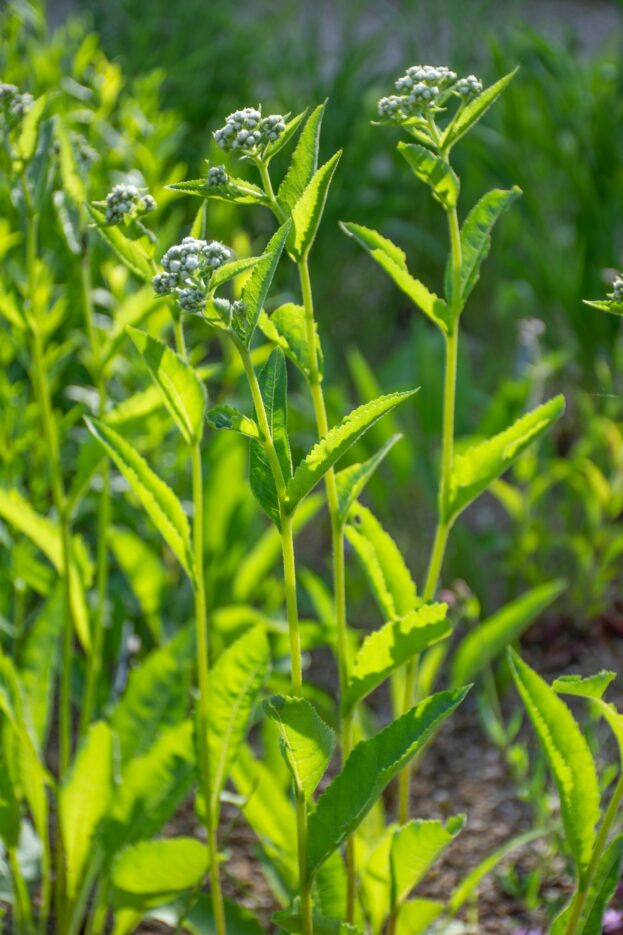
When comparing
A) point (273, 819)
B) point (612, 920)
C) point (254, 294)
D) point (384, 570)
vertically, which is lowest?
point (612, 920)

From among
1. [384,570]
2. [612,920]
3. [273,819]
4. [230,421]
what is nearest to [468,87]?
[230,421]

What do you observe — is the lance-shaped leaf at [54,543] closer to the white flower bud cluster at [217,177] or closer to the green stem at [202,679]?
the green stem at [202,679]

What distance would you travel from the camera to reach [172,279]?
89 cm

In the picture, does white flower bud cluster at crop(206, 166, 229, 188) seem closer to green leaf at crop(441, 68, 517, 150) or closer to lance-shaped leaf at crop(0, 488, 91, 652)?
green leaf at crop(441, 68, 517, 150)

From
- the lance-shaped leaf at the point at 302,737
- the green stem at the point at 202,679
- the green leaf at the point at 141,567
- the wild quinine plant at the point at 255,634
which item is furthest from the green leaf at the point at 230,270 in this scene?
the green leaf at the point at 141,567

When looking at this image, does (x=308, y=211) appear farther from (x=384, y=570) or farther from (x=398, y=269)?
(x=384, y=570)

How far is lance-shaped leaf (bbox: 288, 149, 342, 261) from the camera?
979 mm

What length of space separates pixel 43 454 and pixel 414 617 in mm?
945

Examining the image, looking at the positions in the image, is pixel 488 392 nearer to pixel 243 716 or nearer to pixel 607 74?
pixel 607 74

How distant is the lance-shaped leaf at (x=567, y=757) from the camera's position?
109cm

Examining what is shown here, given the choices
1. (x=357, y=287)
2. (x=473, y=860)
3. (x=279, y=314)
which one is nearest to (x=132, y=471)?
(x=279, y=314)

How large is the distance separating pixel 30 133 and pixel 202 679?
0.57m

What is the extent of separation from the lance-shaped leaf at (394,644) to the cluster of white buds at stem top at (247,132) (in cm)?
41

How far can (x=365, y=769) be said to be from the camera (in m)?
1.03
